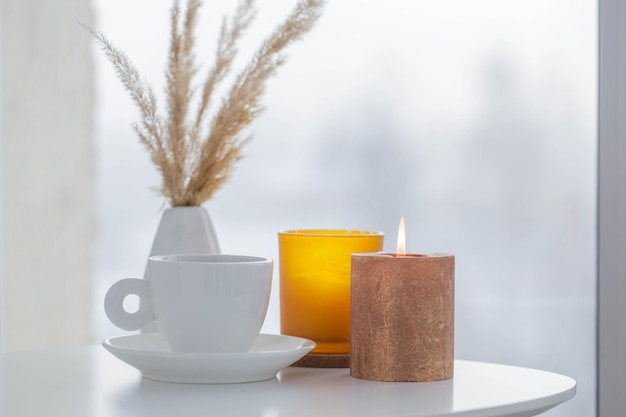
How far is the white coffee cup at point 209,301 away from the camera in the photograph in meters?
0.80

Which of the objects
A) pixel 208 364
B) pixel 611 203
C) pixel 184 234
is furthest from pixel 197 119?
pixel 611 203

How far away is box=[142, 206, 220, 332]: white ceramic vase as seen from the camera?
46.4 inches

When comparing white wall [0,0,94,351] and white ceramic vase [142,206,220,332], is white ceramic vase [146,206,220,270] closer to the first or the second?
white ceramic vase [142,206,220,332]

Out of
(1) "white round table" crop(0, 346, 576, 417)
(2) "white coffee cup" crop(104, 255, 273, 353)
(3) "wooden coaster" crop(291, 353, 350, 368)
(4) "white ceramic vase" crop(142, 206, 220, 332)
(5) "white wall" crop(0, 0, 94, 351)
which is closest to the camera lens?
(1) "white round table" crop(0, 346, 576, 417)

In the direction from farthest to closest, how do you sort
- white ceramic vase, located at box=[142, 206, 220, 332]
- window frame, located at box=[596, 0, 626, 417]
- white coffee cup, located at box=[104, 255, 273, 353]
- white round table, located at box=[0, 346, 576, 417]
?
window frame, located at box=[596, 0, 626, 417] < white ceramic vase, located at box=[142, 206, 220, 332] < white coffee cup, located at box=[104, 255, 273, 353] < white round table, located at box=[0, 346, 576, 417]

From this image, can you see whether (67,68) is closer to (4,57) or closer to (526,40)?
(4,57)

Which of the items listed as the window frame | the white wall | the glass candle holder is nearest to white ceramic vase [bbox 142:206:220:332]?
the glass candle holder

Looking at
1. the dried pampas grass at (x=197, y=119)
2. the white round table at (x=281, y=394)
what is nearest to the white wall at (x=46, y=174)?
the dried pampas grass at (x=197, y=119)

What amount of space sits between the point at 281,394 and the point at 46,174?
1576mm

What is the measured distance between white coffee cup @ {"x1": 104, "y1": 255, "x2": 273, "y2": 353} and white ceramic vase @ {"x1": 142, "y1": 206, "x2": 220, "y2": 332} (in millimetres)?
342

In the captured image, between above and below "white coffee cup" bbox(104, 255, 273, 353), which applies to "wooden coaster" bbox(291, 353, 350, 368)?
below

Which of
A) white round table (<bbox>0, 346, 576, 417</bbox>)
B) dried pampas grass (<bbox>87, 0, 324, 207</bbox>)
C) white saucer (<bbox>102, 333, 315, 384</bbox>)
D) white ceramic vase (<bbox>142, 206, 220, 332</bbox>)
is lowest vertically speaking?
white round table (<bbox>0, 346, 576, 417</bbox>)

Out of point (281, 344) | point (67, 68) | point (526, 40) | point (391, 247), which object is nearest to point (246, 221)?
point (391, 247)

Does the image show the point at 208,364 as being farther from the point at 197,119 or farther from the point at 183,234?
the point at 197,119
